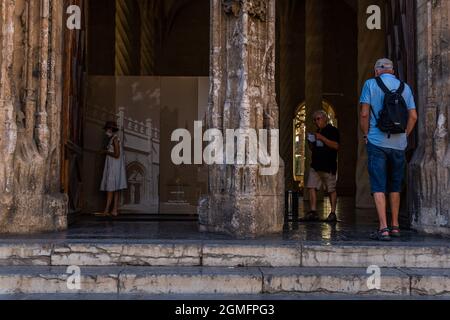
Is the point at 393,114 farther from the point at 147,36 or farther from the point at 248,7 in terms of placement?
the point at 147,36

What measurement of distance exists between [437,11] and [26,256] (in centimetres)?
509

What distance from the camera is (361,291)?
4406mm

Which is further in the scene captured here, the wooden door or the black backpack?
the wooden door

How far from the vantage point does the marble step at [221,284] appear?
439 cm

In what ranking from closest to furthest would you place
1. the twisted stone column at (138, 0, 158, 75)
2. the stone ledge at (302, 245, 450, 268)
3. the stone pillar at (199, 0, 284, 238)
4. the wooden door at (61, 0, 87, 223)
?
1. the stone ledge at (302, 245, 450, 268)
2. the stone pillar at (199, 0, 284, 238)
3. the wooden door at (61, 0, 87, 223)
4. the twisted stone column at (138, 0, 158, 75)

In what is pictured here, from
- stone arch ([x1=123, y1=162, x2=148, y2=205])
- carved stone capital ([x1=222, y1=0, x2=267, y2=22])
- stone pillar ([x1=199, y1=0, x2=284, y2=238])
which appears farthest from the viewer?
stone arch ([x1=123, y1=162, x2=148, y2=205])

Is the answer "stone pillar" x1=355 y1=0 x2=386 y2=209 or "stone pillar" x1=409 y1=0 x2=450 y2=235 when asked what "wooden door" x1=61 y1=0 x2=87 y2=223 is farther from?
"stone pillar" x1=355 y1=0 x2=386 y2=209

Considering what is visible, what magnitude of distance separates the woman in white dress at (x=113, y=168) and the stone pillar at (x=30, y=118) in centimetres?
212

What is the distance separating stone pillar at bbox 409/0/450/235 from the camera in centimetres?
589

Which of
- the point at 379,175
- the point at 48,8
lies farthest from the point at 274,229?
the point at 48,8

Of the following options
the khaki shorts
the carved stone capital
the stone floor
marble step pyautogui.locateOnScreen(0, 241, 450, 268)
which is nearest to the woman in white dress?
the stone floor

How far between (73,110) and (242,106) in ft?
9.23

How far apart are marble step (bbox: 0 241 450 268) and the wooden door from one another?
1848 mm
